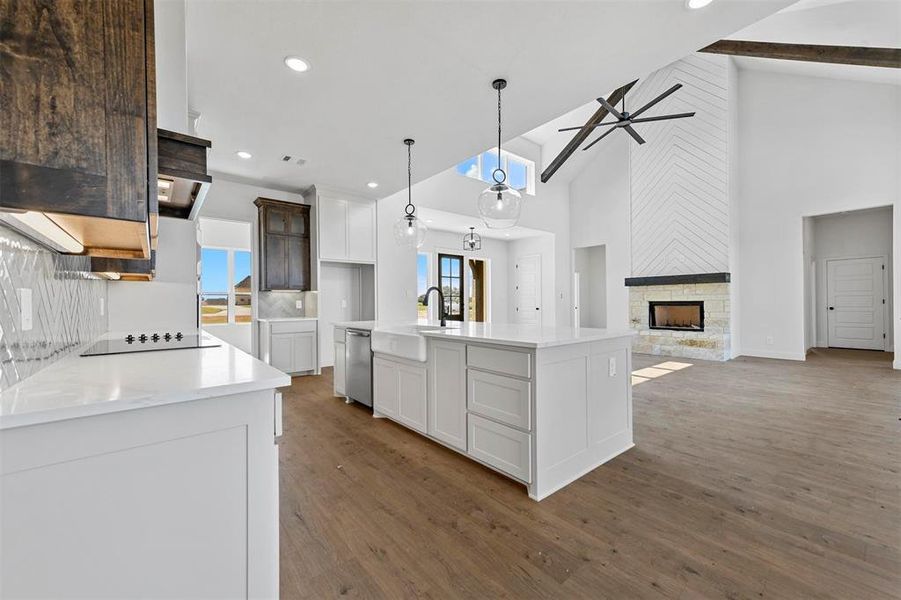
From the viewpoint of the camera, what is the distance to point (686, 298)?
269 inches

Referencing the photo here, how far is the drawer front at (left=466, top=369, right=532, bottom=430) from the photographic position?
205cm

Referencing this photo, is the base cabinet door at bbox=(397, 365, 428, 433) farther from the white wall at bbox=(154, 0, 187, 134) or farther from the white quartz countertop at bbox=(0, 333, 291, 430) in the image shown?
the white wall at bbox=(154, 0, 187, 134)

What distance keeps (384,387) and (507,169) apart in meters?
5.92

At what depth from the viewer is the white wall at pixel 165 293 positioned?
249 centimetres

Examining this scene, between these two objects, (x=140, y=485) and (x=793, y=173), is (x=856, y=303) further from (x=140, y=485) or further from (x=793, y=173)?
(x=140, y=485)

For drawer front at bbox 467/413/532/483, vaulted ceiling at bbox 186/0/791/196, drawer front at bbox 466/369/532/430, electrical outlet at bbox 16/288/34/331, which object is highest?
vaulted ceiling at bbox 186/0/791/196

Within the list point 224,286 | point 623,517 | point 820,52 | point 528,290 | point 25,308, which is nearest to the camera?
point 25,308

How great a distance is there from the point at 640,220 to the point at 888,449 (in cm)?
563

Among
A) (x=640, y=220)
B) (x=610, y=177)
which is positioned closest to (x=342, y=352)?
(x=640, y=220)

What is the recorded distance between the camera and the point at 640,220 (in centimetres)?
749

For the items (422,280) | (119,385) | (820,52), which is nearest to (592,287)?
(422,280)

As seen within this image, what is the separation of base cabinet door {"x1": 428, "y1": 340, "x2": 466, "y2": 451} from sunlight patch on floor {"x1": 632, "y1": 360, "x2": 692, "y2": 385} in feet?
10.5

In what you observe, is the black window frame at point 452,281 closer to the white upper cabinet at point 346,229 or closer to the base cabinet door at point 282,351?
the white upper cabinet at point 346,229

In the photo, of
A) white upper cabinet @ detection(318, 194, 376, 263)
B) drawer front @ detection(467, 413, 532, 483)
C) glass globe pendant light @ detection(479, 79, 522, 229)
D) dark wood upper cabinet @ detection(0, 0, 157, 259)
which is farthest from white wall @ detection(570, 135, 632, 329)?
dark wood upper cabinet @ detection(0, 0, 157, 259)
